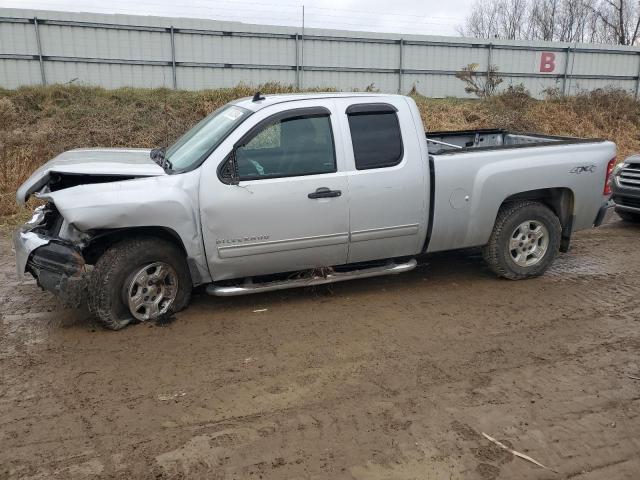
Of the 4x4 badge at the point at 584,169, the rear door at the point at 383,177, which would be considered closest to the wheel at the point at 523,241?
the 4x4 badge at the point at 584,169

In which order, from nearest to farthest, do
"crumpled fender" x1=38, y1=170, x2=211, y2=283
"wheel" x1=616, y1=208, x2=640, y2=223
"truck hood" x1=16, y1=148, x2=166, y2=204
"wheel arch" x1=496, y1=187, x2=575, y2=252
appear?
"crumpled fender" x1=38, y1=170, x2=211, y2=283
"truck hood" x1=16, y1=148, x2=166, y2=204
"wheel arch" x1=496, y1=187, x2=575, y2=252
"wheel" x1=616, y1=208, x2=640, y2=223

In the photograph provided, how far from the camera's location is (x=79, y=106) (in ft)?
43.4

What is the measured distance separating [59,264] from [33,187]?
0.72 metres

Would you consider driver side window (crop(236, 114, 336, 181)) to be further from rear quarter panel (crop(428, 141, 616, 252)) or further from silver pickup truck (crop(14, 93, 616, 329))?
rear quarter panel (crop(428, 141, 616, 252))

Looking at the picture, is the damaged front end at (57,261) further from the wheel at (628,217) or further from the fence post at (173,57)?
the fence post at (173,57)

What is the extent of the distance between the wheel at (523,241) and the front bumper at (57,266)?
399 cm

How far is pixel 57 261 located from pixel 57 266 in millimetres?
41

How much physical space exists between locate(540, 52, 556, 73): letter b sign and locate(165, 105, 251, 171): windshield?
1662 centimetres

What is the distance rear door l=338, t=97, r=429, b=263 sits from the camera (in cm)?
532

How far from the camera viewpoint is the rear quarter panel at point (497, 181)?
5660 millimetres

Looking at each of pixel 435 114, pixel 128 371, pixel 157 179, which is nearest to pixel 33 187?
pixel 157 179

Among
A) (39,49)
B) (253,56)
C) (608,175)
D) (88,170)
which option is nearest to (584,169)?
(608,175)

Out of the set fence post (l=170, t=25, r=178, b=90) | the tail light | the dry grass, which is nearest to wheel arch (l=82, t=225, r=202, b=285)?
the tail light

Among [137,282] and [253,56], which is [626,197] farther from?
[253,56]
